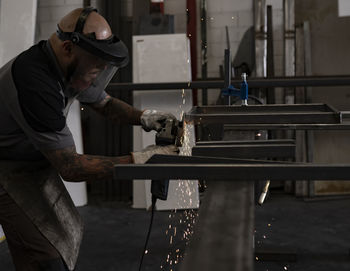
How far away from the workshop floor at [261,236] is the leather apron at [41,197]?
104 centimetres

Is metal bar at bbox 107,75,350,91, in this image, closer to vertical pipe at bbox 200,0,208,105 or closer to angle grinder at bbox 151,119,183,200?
vertical pipe at bbox 200,0,208,105

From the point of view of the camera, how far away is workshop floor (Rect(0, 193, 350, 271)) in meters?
2.68

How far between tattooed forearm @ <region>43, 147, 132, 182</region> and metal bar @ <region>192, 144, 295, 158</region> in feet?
0.91

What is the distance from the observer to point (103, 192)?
4434mm

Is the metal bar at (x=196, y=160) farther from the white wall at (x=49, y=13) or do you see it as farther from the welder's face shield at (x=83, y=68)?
the white wall at (x=49, y=13)

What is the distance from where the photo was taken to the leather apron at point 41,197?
1580 millimetres

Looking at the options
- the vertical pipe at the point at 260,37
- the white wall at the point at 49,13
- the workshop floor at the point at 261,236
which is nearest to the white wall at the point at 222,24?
the vertical pipe at the point at 260,37

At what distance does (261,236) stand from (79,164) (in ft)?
6.50

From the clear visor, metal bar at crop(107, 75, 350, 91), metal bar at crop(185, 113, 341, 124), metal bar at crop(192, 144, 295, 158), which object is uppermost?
the clear visor

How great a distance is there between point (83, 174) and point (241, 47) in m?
3.22

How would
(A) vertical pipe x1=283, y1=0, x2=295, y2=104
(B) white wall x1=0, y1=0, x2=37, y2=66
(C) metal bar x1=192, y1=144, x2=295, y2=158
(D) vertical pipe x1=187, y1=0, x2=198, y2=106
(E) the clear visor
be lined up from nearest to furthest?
1. (C) metal bar x1=192, y1=144, x2=295, y2=158
2. (E) the clear visor
3. (B) white wall x1=0, y1=0, x2=37, y2=66
4. (A) vertical pipe x1=283, y1=0, x2=295, y2=104
5. (D) vertical pipe x1=187, y1=0, x2=198, y2=106

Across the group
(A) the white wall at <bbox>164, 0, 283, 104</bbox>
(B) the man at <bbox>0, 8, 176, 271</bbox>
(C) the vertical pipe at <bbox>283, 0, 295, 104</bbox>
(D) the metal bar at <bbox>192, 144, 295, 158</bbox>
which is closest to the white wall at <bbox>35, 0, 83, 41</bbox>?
(A) the white wall at <bbox>164, 0, 283, 104</bbox>

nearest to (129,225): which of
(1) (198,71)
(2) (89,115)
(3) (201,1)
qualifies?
(2) (89,115)

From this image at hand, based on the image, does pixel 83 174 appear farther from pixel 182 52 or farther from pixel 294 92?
pixel 294 92
